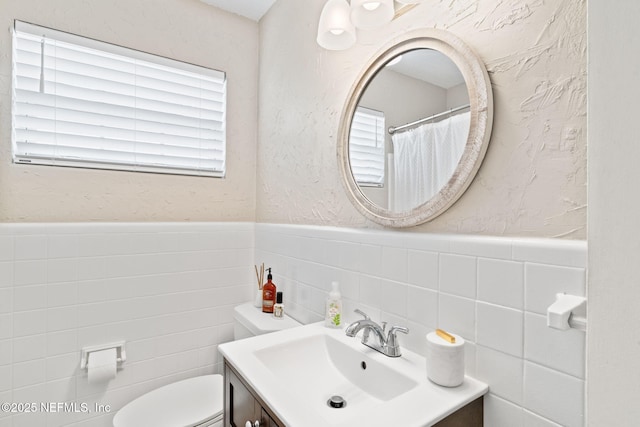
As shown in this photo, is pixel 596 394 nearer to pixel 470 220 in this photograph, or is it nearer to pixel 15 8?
pixel 470 220

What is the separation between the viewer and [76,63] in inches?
60.9

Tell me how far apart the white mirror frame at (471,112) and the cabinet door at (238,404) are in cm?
66

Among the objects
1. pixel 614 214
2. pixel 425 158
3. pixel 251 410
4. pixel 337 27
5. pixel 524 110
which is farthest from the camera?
pixel 337 27

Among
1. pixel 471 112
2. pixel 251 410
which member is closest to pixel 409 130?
pixel 471 112

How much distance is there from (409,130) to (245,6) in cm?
145

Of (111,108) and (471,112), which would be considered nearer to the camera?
(471,112)

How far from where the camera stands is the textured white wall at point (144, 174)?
1428mm

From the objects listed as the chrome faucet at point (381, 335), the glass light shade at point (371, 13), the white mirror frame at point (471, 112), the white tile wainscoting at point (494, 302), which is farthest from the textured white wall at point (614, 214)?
the glass light shade at point (371, 13)

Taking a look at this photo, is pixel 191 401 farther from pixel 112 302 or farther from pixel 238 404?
pixel 238 404

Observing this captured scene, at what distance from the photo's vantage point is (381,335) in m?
1.00

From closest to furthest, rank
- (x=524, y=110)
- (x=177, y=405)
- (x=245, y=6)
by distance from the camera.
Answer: (x=524, y=110), (x=177, y=405), (x=245, y=6)

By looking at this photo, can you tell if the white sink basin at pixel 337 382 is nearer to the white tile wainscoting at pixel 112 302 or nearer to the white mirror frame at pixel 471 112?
the white mirror frame at pixel 471 112

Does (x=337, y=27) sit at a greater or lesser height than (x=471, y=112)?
greater

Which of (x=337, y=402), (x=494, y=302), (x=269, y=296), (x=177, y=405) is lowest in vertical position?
(x=177, y=405)
